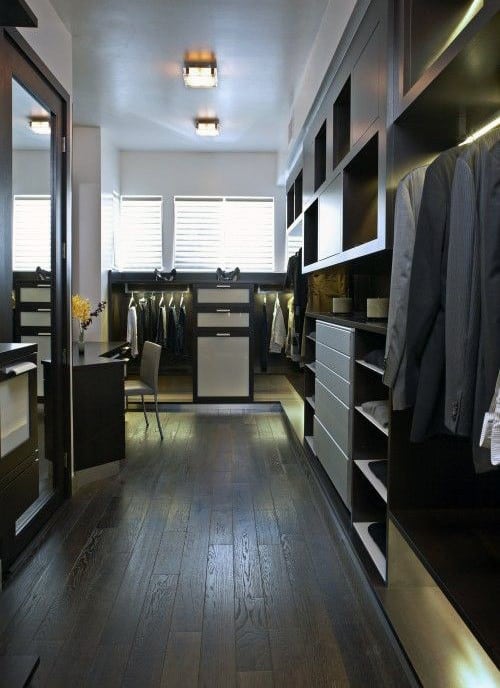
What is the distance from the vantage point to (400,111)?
2.32 m

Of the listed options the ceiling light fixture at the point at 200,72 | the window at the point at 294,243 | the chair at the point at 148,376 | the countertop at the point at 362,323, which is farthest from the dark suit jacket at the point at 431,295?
the window at the point at 294,243

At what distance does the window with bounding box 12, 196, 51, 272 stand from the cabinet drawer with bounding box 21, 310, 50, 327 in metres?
0.23

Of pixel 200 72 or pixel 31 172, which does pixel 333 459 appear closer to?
pixel 31 172

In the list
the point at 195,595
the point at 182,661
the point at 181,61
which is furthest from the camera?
the point at 181,61

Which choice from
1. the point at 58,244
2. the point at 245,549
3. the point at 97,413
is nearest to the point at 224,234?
the point at 97,413

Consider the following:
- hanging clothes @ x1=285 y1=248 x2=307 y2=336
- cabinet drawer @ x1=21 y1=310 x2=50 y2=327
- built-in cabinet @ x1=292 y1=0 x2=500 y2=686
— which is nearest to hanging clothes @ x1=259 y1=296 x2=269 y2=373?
hanging clothes @ x1=285 y1=248 x2=307 y2=336

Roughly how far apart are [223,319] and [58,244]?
3.63 meters

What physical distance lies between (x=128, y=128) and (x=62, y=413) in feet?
13.1

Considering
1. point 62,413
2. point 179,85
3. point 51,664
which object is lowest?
point 51,664

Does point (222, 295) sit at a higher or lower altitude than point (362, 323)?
higher

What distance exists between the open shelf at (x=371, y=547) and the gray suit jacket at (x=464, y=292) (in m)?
1.04

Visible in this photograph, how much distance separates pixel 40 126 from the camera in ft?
10.7

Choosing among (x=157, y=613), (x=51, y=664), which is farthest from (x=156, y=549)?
(x=51, y=664)

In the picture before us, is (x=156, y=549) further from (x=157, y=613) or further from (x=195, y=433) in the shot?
(x=195, y=433)
